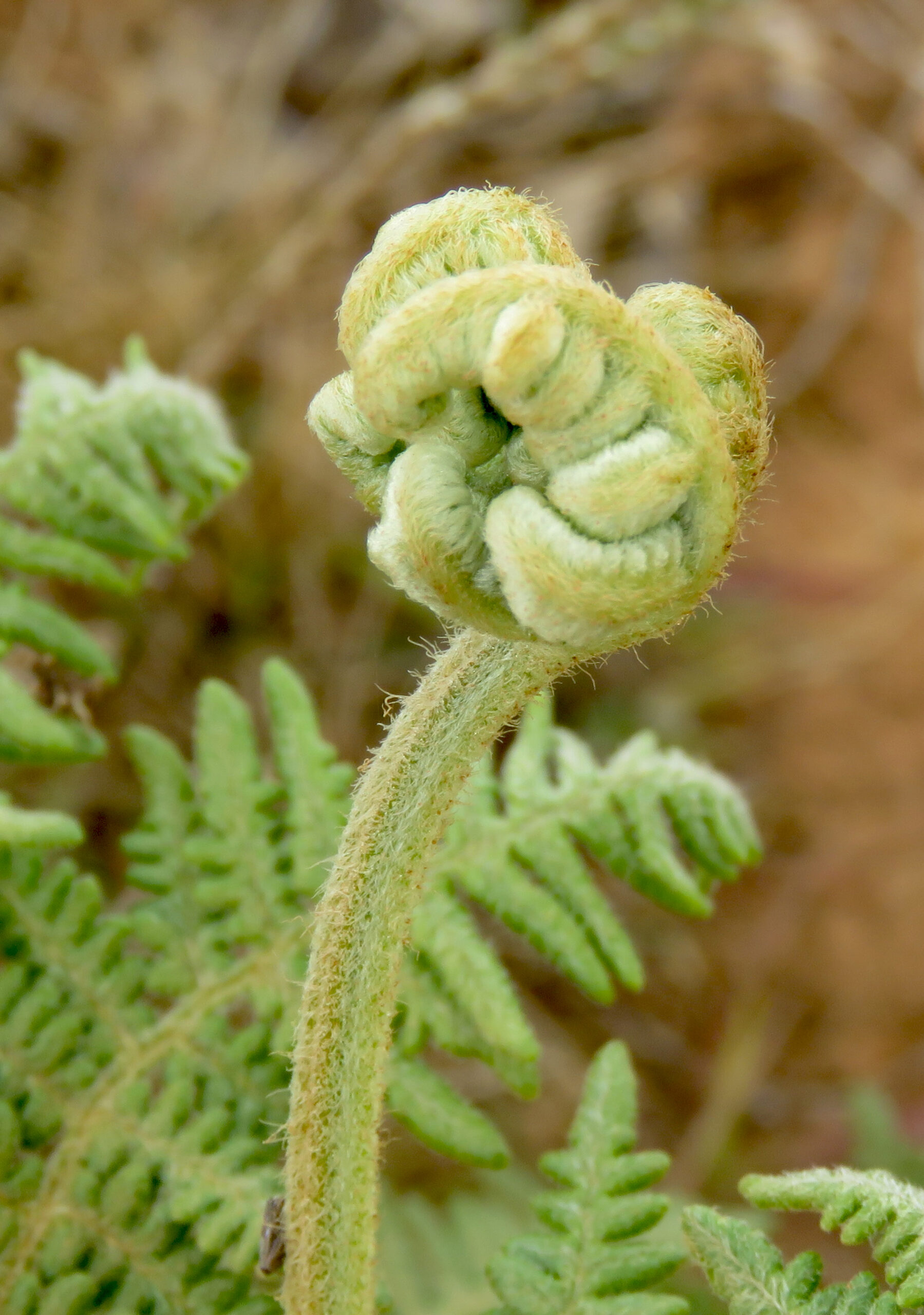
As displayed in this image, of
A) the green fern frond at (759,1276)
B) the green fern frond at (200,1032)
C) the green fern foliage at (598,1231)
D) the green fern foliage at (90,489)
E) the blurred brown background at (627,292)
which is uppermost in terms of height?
the blurred brown background at (627,292)

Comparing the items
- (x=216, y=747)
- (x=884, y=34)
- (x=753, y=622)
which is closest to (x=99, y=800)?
(x=216, y=747)

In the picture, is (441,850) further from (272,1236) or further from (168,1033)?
(272,1236)

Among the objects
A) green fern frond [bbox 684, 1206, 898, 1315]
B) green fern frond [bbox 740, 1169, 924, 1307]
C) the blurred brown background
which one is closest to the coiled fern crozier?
green fern frond [bbox 684, 1206, 898, 1315]

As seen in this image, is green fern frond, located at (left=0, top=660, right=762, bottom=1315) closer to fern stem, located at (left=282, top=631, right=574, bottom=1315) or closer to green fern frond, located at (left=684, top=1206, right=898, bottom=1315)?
green fern frond, located at (left=684, top=1206, right=898, bottom=1315)

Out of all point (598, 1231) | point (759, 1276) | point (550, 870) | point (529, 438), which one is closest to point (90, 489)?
point (550, 870)

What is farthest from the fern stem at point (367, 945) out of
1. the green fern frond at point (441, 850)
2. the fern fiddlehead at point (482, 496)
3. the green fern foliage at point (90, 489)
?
the green fern foliage at point (90, 489)

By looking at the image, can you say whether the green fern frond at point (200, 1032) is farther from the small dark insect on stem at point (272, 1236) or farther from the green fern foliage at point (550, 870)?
the small dark insect on stem at point (272, 1236)

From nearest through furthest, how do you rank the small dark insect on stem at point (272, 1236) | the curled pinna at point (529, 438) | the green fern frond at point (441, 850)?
the curled pinna at point (529, 438), the small dark insect on stem at point (272, 1236), the green fern frond at point (441, 850)

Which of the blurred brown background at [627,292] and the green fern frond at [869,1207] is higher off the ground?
the blurred brown background at [627,292]

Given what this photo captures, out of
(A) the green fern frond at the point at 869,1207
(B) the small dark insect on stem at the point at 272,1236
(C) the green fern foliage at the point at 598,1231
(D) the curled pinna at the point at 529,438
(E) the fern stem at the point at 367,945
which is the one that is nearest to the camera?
(D) the curled pinna at the point at 529,438
